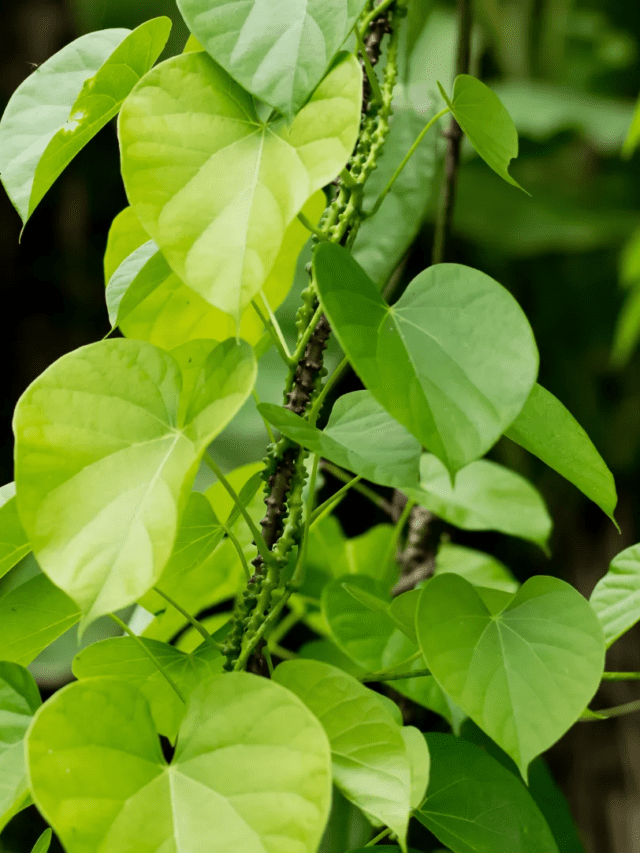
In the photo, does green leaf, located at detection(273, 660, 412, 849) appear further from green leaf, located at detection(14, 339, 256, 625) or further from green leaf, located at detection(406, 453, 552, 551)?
green leaf, located at detection(406, 453, 552, 551)

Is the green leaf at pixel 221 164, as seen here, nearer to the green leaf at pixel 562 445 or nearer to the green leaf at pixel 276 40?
the green leaf at pixel 276 40

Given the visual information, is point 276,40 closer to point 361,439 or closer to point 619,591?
point 361,439

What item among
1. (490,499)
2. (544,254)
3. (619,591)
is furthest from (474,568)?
(544,254)

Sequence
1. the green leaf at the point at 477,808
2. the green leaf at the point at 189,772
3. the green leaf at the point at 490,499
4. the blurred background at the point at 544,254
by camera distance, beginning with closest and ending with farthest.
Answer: the green leaf at the point at 189,772 → the green leaf at the point at 477,808 → the green leaf at the point at 490,499 → the blurred background at the point at 544,254

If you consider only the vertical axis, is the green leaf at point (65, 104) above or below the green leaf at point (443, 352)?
above

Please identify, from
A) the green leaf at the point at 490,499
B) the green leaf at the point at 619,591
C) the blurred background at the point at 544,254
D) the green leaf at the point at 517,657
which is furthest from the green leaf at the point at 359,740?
the blurred background at the point at 544,254

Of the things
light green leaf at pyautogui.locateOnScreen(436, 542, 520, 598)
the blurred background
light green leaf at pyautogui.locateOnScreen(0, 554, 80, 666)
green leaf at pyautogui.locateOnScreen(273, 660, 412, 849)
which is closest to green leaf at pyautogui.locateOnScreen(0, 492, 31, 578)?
light green leaf at pyautogui.locateOnScreen(0, 554, 80, 666)

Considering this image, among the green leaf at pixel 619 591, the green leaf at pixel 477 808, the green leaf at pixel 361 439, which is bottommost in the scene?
the green leaf at pixel 477 808
